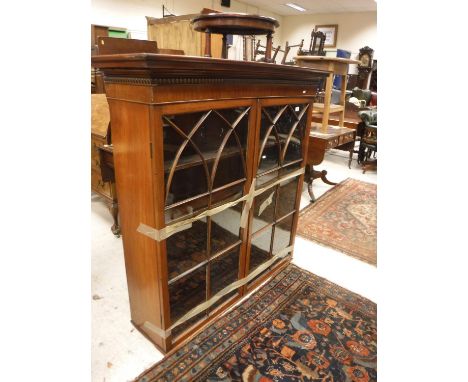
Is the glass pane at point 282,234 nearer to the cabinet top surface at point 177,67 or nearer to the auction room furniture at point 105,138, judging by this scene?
the cabinet top surface at point 177,67

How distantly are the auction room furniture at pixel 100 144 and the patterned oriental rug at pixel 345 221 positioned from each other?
1.49 m

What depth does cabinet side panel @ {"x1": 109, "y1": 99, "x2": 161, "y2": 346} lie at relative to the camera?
109 cm

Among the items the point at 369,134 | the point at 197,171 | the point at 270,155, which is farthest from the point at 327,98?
the point at 197,171

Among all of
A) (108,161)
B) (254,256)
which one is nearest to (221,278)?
(254,256)

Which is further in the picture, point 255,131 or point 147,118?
point 255,131

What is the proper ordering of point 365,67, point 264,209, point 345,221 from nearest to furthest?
point 264,209 < point 345,221 < point 365,67

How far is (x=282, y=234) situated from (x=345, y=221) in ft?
3.68

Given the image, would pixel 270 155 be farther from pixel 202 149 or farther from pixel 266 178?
pixel 202 149

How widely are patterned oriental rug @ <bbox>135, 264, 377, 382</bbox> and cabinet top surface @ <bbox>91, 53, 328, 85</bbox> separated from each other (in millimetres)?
1195

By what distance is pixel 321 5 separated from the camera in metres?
8.09

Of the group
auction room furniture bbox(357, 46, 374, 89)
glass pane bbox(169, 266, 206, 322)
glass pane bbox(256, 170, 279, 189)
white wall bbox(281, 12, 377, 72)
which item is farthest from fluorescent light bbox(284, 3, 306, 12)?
glass pane bbox(169, 266, 206, 322)

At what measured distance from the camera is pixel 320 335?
1555 mm
